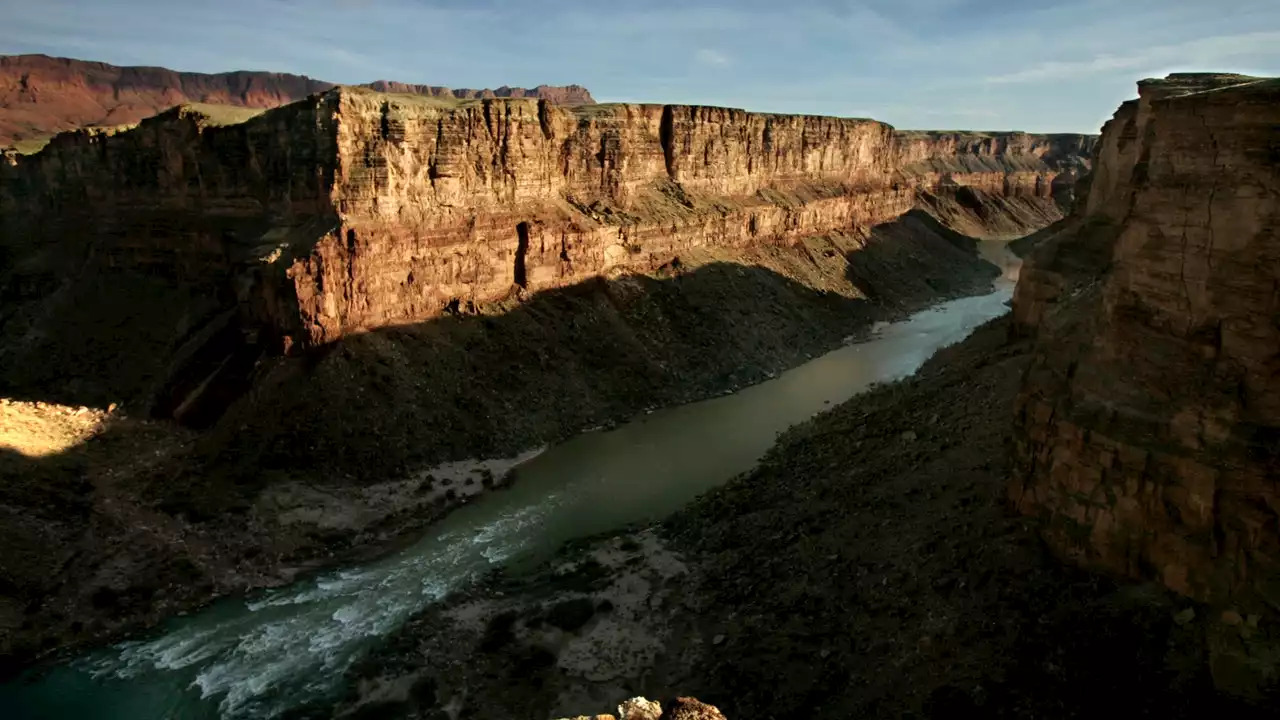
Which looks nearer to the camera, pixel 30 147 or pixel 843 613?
pixel 843 613

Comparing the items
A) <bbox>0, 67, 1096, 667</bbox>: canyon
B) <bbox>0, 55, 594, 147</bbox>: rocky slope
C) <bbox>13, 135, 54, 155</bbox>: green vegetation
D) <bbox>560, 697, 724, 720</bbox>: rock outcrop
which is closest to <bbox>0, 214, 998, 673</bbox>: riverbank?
<bbox>0, 67, 1096, 667</bbox>: canyon

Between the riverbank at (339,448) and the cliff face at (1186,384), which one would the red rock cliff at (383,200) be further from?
the cliff face at (1186,384)

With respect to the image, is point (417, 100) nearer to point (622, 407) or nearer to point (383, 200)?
point (383, 200)

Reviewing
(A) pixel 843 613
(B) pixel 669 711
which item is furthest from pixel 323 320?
(B) pixel 669 711

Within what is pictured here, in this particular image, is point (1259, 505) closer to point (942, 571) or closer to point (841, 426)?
point (942, 571)

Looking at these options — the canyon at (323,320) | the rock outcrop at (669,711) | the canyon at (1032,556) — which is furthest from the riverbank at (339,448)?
the rock outcrop at (669,711)

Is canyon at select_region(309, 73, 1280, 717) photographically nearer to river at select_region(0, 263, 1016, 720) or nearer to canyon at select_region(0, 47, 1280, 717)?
canyon at select_region(0, 47, 1280, 717)
